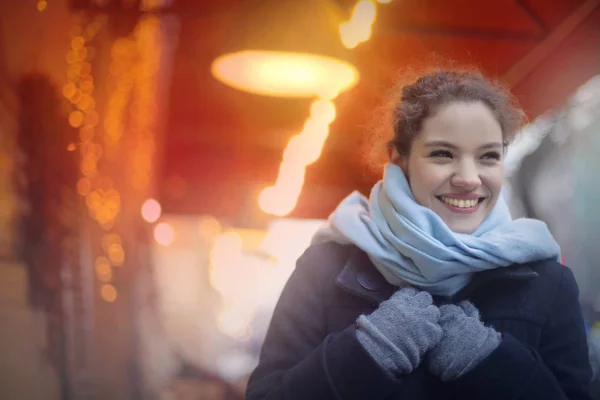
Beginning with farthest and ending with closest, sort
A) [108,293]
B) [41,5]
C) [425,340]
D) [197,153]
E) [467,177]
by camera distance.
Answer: [197,153]
[108,293]
[41,5]
[467,177]
[425,340]

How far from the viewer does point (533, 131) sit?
94.6 inches

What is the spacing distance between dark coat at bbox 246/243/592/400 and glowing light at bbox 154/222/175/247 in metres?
0.91

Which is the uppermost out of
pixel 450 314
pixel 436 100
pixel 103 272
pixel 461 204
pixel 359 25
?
pixel 359 25

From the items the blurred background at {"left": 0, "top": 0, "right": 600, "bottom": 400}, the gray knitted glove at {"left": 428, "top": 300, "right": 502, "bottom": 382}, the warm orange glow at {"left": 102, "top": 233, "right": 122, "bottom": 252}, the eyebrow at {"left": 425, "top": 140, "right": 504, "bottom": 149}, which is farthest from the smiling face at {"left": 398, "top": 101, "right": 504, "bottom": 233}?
the warm orange glow at {"left": 102, "top": 233, "right": 122, "bottom": 252}

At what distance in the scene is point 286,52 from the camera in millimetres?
2150

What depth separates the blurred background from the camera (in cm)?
196

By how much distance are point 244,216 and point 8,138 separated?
2.79 feet

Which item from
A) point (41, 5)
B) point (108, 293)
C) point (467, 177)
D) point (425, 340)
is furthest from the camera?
point (108, 293)

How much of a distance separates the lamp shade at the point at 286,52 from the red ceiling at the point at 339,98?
0.04m

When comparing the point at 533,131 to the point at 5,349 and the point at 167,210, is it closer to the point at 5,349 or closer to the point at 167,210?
the point at 167,210

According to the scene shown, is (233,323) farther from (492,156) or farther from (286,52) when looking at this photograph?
(492,156)

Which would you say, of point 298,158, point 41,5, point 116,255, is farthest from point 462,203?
point 41,5

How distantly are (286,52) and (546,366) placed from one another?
1438 mm

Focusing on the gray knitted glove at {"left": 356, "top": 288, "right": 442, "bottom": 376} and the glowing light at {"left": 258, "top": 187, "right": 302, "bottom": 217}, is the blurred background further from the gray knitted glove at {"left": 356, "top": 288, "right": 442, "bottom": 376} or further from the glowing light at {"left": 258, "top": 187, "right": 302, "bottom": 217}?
the gray knitted glove at {"left": 356, "top": 288, "right": 442, "bottom": 376}
